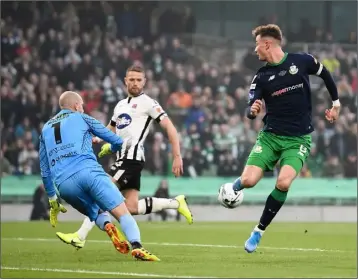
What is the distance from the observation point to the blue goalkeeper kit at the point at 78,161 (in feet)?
35.9

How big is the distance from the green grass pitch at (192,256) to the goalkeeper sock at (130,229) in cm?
26

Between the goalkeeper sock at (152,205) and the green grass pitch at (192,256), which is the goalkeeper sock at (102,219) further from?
the goalkeeper sock at (152,205)

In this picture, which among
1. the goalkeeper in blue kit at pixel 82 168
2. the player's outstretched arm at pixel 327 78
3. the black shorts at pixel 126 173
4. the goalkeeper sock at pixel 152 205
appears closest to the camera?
the goalkeeper in blue kit at pixel 82 168

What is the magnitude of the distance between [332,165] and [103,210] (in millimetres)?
17454

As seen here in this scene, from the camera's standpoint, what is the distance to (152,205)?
13992 mm

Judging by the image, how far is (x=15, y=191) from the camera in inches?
1025

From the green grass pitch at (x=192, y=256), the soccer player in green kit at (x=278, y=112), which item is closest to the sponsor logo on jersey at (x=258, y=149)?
the soccer player in green kit at (x=278, y=112)

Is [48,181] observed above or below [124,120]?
below

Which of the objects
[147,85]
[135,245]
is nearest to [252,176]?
[135,245]

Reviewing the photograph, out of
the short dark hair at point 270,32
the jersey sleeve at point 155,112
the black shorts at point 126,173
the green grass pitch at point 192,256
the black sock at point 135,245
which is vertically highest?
the short dark hair at point 270,32

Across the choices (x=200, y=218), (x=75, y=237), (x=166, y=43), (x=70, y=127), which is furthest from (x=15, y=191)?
(x=70, y=127)

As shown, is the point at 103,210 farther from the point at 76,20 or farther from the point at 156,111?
the point at 76,20

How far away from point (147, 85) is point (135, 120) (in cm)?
1591

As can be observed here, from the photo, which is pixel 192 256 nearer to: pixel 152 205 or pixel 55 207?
pixel 55 207
